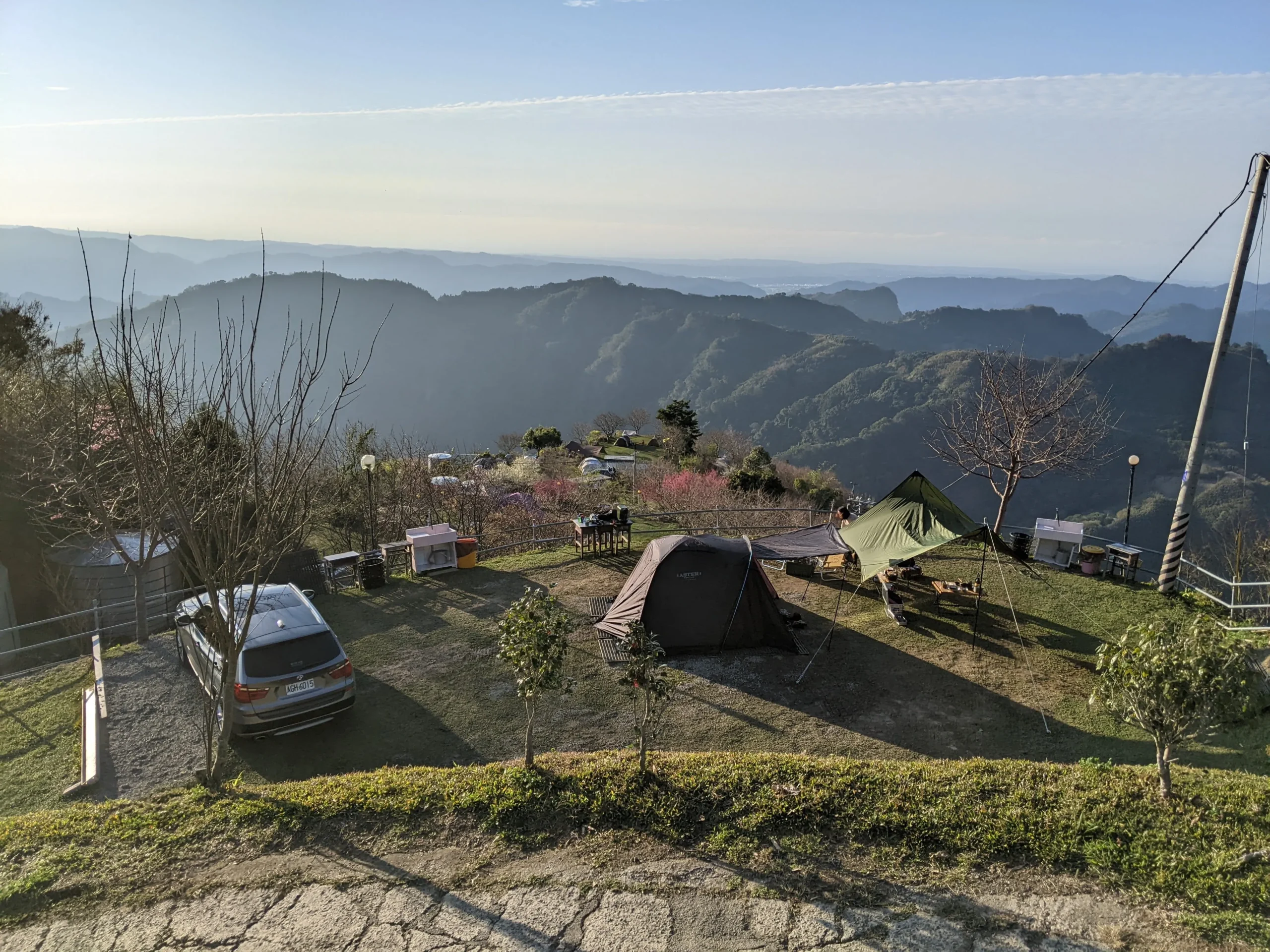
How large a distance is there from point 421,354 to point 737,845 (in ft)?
545

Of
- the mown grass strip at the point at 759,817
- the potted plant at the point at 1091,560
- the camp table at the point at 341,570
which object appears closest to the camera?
the mown grass strip at the point at 759,817

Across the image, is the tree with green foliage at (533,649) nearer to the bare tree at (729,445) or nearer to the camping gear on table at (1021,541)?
the camping gear on table at (1021,541)

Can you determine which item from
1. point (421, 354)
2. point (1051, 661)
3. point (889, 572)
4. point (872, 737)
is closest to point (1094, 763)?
point (872, 737)

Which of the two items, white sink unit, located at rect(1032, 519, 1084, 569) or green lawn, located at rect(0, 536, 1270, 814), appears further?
white sink unit, located at rect(1032, 519, 1084, 569)

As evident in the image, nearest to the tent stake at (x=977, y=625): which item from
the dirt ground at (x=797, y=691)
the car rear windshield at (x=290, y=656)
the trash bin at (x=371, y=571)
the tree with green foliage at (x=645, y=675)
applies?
the dirt ground at (x=797, y=691)

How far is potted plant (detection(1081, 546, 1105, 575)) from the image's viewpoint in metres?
14.0

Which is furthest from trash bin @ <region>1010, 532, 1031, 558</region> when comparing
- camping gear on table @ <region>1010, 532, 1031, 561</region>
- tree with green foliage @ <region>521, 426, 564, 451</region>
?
tree with green foliage @ <region>521, 426, 564, 451</region>

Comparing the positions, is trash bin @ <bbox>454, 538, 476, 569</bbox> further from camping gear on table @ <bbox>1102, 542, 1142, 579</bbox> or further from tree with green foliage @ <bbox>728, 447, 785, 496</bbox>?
tree with green foliage @ <bbox>728, 447, 785, 496</bbox>

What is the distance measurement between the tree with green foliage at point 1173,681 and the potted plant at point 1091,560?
9.30 meters

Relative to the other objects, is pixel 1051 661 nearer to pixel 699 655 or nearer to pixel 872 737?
pixel 872 737

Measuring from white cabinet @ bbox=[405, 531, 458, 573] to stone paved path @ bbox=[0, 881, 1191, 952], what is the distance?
985cm

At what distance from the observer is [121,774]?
25.1 feet

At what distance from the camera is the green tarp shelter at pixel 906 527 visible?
1091 cm

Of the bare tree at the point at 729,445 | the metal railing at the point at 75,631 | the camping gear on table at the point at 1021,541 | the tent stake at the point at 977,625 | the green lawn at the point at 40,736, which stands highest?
the camping gear on table at the point at 1021,541
